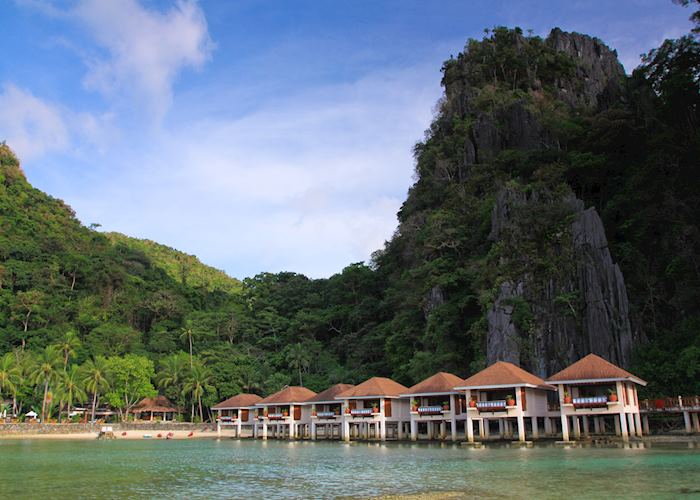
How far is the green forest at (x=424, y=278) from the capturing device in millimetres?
34688

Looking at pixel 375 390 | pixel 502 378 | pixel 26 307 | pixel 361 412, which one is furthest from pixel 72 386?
pixel 502 378

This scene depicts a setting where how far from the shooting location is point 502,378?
2895 cm

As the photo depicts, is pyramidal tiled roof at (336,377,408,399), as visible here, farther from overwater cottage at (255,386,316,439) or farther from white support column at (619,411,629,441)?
white support column at (619,411,629,441)

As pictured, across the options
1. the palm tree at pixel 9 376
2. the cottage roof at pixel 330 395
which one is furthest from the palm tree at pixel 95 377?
the cottage roof at pixel 330 395

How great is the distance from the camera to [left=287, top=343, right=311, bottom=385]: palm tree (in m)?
58.7

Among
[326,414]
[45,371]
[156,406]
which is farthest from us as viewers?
[156,406]

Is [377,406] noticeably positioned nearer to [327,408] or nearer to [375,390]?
[375,390]

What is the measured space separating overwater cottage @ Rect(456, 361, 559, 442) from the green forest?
5.42 m

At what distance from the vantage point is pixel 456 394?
108 ft

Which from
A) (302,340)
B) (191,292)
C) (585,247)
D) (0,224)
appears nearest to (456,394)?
(585,247)

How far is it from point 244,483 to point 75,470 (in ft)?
26.4

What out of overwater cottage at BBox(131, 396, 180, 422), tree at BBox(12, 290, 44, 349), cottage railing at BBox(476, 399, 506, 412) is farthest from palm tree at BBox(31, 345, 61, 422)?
cottage railing at BBox(476, 399, 506, 412)

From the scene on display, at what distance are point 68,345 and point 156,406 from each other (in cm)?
1048

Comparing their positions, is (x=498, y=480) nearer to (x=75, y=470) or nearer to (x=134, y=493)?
(x=134, y=493)
